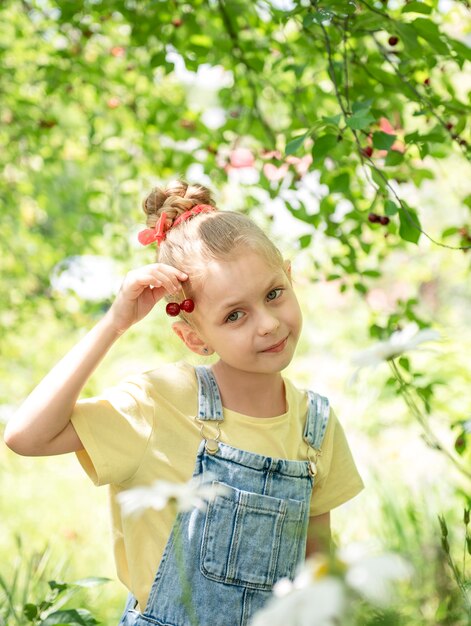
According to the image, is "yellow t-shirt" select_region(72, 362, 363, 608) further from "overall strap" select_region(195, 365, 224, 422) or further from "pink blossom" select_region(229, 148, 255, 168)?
"pink blossom" select_region(229, 148, 255, 168)

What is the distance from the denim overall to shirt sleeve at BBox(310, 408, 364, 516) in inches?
4.7

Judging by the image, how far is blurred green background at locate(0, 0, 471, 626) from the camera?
1.65 metres

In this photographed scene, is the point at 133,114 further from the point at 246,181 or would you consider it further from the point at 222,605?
the point at 222,605

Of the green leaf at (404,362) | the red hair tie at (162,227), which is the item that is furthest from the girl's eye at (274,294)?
the green leaf at (404,362)

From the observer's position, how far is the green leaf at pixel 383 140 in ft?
5.06

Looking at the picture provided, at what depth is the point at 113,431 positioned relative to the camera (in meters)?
1.37

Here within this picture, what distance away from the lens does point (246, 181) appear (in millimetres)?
2664

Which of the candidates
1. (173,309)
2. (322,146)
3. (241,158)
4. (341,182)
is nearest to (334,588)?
(173,309)

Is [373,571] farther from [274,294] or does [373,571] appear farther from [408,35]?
[408,35]

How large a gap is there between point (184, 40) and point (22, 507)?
2.34 meters

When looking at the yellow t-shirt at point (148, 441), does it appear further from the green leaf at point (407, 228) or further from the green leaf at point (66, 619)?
the green leaf at point (407, 228)

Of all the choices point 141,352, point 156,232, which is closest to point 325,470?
point 156,232

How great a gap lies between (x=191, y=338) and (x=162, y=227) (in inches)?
9.5

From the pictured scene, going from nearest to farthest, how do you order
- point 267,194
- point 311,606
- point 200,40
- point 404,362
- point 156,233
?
1. point 311,606
2. point 156,233
3. point 404,362
4. point 200,40
5. point 267,194
